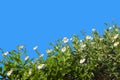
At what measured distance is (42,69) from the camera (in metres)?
8.70

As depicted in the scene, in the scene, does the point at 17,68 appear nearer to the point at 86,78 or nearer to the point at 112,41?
the point at 86,78

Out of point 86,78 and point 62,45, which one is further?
point 62,45

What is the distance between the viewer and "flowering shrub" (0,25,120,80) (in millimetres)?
8641

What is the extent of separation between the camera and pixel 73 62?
29.3 ft

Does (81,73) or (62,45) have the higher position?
(62,45)

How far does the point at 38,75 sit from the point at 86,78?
2.77 ft

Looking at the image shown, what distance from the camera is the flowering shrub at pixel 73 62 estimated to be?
864cm

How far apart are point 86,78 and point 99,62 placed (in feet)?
1.42

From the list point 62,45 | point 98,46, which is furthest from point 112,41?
point 62,45

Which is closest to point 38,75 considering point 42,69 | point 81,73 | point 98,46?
point 42,69

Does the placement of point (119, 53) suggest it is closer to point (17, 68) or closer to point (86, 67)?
point (86, 67)

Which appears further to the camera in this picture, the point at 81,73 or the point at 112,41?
the point at 112,41

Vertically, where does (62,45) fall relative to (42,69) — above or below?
above

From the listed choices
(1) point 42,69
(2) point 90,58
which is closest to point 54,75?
(1) point 42,69
